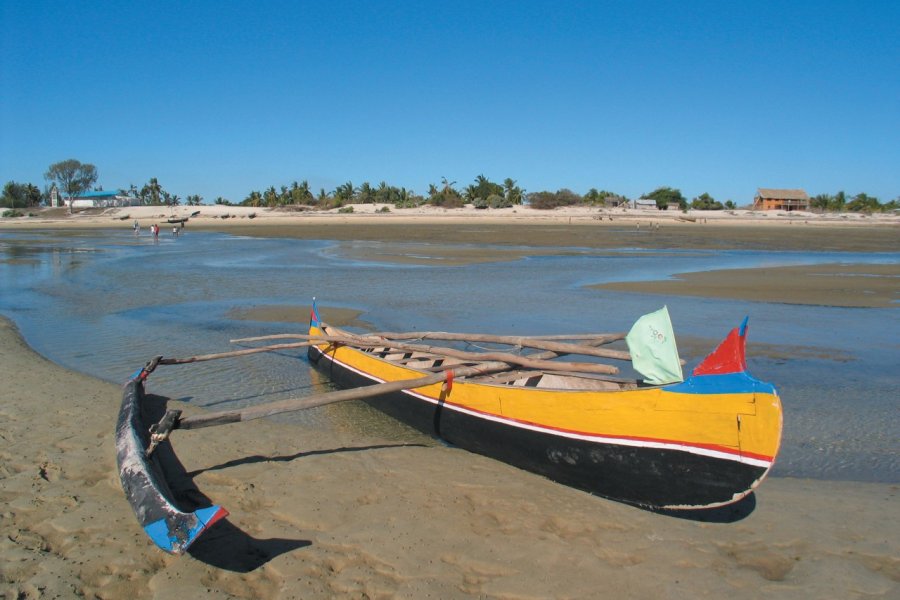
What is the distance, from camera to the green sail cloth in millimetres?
4559

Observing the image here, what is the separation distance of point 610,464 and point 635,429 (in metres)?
0.37

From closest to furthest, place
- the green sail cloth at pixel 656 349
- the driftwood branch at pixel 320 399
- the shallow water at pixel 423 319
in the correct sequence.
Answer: the green sail cloth at pixel 656 349 → the driftwood branch at pixel 320 399 → the shallow water at pixel 423 319

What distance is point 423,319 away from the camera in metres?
11.5

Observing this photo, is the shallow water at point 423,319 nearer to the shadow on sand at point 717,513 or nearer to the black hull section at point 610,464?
the shadow on sand at point 717,513

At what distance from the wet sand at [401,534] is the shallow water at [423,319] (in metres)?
1.09

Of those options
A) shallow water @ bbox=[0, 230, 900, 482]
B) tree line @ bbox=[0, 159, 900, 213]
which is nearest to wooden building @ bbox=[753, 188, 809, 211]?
tree line @ bbox=[0, 159, 900, 213]

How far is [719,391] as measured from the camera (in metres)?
3.81

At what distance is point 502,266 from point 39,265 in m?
16.0

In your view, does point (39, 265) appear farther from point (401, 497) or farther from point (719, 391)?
point (719, 391)

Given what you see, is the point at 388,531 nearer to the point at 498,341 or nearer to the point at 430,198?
the point at 498,341

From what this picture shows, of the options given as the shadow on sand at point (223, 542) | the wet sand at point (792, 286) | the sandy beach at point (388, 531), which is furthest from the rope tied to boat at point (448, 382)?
the wet sand at point (792, 286)

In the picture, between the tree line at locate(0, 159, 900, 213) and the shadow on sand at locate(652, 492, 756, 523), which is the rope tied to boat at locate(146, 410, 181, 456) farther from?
the tree line at locate(0, 159, 900, 213)

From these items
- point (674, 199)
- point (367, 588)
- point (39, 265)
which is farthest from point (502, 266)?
point (674, 199)

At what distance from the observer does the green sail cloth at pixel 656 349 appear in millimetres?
4559
